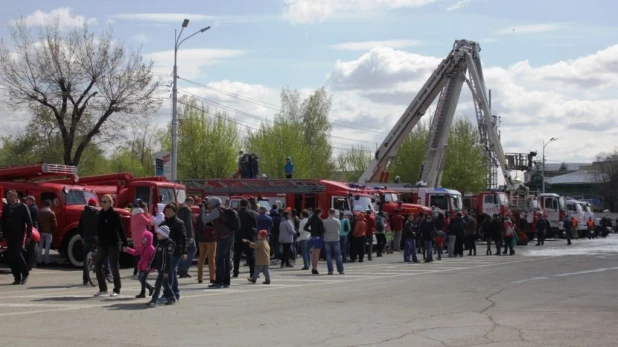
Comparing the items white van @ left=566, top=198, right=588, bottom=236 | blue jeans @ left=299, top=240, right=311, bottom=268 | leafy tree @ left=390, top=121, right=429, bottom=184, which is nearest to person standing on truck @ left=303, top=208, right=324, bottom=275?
blue jeans @ left=299, top=240, right=311, bottom=268

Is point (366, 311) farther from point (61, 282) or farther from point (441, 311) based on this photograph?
point (61, 282)

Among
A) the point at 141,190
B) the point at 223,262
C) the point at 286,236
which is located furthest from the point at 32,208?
the point at 223,262

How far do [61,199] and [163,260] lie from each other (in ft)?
37.0

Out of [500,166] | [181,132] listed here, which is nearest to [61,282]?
[500,166]

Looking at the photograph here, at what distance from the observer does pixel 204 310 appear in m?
13.7

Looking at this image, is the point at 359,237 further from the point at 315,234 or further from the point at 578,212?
the point at 578,212

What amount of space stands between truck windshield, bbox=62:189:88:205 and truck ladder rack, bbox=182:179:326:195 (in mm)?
9286

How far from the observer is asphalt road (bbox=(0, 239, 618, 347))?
36.0 feet

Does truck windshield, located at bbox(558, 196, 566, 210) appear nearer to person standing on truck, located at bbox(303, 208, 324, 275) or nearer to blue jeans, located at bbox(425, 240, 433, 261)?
blue jeans, located at bbox(425, 240, 433, 261)

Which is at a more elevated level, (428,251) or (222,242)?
(222,242)

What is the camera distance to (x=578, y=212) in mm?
58188

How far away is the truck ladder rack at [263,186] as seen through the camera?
33.8m

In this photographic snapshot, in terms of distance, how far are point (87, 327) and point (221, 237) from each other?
6255 mm

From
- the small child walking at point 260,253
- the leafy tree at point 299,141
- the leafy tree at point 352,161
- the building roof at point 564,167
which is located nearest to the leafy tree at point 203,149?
the leafy tree at point 299,141
